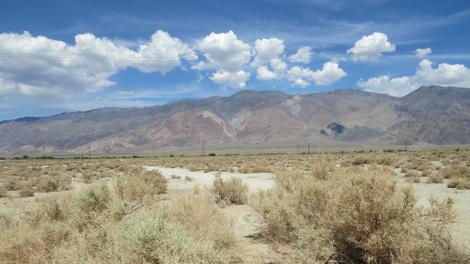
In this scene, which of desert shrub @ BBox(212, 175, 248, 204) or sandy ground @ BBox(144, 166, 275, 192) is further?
sandy ground @ BBox(144, 166, 275, 192)

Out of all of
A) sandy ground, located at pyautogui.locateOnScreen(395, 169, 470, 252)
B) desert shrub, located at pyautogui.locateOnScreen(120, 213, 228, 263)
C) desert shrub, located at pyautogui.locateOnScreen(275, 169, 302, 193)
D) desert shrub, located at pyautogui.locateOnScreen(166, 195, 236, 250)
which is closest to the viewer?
desert shrub, located at pyautogui.locateOnScreen(120, 213, 228, 263)

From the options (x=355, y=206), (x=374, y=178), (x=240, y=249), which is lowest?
(x=240, y=249)

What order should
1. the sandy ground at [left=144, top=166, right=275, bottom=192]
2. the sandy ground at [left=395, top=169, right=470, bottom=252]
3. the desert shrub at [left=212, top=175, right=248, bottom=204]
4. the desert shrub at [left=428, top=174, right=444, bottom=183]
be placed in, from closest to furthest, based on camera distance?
the sandy ground at [left=395, top=169, right=470, bottom=252] → the desert shrub at [left=212, top=175, right=248, bottom=204] → the desert shrub at [left=428, top=174, right=444, bottom=183] → the sandy ground at [left=144, top=166, right=275, bottom=192]

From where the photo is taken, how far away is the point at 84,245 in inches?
244

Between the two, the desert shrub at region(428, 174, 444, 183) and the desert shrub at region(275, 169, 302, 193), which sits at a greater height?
the desert shrub at region(275, 169, 302, 193)

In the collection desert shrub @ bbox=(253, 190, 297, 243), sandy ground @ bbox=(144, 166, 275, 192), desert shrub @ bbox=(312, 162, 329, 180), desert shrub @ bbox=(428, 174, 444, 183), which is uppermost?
desert shrub @ bbox=(312, 162, 329, 180)

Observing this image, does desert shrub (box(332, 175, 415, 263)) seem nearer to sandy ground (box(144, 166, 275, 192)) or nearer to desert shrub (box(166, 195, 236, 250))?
desert shrub (box(166, 195, 236, 250))

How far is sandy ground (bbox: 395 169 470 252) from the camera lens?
8.28 metres

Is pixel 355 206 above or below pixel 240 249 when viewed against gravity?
above

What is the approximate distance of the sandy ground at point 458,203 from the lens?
8281mm

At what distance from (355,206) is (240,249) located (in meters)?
2.45

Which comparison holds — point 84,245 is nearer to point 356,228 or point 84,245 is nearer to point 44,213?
point 44,213

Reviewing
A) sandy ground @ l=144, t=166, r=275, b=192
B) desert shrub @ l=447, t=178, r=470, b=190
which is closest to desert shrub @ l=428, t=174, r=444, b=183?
desert shrub @ l=447, t=178, r=470, b=190

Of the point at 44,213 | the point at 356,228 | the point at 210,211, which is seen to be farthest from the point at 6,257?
the point at 356,228
